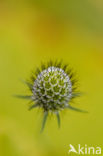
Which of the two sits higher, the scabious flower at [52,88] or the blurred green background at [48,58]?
the blurred green background at [48,58]

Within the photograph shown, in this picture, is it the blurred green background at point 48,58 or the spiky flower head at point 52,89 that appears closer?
the spiky flower head at point 52,89

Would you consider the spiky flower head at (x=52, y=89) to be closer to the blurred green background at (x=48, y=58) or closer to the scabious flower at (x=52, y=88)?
the scabious flower at (x=52, y=88)

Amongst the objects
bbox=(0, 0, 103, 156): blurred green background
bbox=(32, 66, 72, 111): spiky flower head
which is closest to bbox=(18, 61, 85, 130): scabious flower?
bbox=(32, 66, 72, 111): spiky flower head

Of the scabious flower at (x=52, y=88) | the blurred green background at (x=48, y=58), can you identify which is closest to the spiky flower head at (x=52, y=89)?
the scabious flower at (x=52, y=88)

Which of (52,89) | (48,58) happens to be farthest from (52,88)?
(48,58)

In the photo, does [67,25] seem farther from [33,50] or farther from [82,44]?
[33,50]
